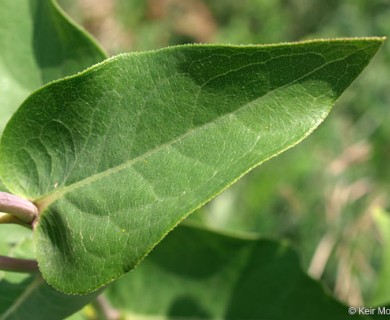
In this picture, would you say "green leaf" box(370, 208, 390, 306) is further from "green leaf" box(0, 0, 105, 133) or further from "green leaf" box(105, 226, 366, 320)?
"green leaf" box(0, 0, 105, 133)

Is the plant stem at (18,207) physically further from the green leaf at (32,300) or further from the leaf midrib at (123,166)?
the green leaf at (32,300)

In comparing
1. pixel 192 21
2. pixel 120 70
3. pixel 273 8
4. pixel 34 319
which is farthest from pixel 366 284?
pixel 192 21

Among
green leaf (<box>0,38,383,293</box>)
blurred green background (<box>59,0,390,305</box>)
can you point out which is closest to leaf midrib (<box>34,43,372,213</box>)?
green leaf (<box>0,38,383,293</box>)

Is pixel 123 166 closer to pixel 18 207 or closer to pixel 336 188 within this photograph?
pixel 18 207

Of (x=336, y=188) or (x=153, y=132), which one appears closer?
(x=153, y=132)

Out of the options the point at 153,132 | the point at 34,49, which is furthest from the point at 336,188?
the point at 153,132

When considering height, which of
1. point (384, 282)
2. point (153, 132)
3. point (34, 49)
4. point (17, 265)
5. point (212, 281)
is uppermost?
point (34, 49)

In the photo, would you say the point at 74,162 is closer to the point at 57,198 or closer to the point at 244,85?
the point at 57,198

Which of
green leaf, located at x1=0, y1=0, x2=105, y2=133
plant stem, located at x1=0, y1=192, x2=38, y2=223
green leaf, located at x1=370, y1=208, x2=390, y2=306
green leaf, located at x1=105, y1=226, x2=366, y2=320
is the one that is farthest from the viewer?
green leaf, located at x1=370, y1=208, x2=390, y2=306
